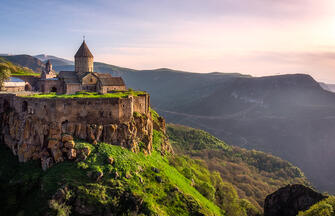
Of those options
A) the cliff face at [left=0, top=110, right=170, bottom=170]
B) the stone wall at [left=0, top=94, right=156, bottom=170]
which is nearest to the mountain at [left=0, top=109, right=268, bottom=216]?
the cliff face at [left=0, top=110, right=170, bottom=170]

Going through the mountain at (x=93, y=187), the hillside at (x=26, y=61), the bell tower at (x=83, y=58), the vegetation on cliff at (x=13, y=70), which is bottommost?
the mountain at (x=93, y=187)

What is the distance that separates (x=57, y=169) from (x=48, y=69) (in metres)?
37.8

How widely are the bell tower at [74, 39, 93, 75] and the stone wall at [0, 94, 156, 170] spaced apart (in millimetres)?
15382

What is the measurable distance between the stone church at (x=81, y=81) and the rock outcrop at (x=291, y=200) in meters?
33.2

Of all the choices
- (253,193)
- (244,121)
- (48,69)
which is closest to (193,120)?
(244,121)

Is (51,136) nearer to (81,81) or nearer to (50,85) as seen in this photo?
(81,81)

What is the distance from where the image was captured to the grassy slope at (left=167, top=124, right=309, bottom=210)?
67625 mm

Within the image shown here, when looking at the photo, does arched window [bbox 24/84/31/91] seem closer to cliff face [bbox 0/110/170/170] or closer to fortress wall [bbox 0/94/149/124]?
fortress wall [bbox 0/94/149/124]

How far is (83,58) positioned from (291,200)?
43887mm

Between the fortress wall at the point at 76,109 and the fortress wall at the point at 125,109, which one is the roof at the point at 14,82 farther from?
the fortress wall at the point at 125,109

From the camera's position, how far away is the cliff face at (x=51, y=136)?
26438 millimetres

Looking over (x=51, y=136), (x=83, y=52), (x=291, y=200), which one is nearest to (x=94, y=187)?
→ (x=51, y=136)

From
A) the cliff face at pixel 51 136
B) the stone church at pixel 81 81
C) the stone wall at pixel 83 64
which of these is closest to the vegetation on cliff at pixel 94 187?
the cliff face at pixel 51 136

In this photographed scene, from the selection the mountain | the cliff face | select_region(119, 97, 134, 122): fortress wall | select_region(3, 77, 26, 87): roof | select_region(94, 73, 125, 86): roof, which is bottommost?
the mountain
